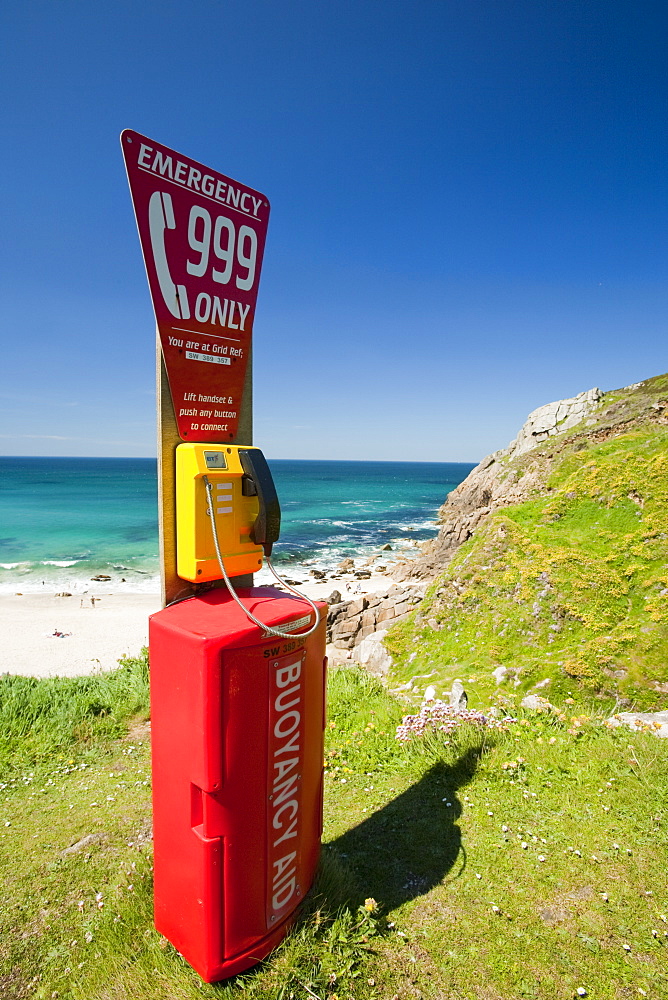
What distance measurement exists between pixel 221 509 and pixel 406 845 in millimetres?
3179

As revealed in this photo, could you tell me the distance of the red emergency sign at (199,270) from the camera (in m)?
2.68

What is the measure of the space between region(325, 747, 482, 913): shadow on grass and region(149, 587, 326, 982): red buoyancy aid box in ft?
2.54

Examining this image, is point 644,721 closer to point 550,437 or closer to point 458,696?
point 458,696

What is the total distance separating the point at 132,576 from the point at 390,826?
32.9m

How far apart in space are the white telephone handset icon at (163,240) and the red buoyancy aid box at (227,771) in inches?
70.0

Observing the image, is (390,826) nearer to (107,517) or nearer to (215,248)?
(215,248)

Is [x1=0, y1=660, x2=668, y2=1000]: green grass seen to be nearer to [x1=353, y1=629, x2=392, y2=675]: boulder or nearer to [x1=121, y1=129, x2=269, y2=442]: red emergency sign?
[x1=121, y1=129, x2=269, y2=442]: red emergency sign

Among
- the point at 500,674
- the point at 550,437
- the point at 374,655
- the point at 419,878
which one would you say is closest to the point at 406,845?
the point at 419,878

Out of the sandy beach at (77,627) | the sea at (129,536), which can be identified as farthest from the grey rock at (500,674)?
the sea at (129,536)

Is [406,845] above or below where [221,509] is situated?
below

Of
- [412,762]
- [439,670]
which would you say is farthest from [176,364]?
[439,670]

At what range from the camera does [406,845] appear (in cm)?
392

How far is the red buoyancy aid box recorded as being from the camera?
8.45 feet

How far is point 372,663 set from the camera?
9773mm
